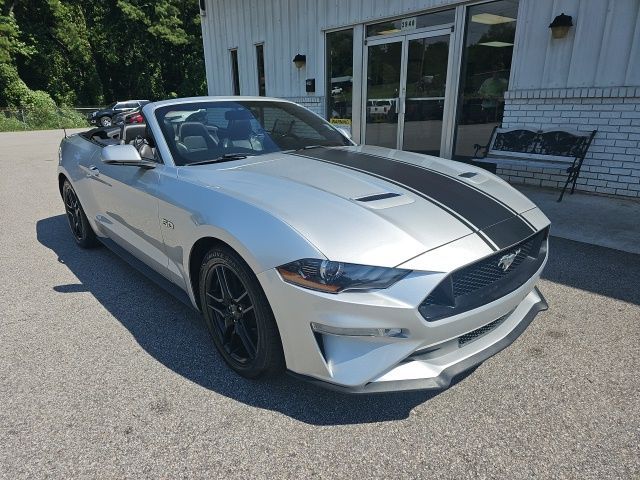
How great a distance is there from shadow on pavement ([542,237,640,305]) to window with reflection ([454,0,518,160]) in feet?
11.5

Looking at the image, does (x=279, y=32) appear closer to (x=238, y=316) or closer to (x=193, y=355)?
(x=193, y=355)

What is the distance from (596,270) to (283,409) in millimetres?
3028

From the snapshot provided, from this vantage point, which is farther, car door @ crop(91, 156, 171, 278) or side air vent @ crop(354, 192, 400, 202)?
car door @ crop(91, 156, 171, 278)

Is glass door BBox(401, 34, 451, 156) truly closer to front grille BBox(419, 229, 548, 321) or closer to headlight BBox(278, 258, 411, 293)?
front grille BBox(419, 229, 548, 321)

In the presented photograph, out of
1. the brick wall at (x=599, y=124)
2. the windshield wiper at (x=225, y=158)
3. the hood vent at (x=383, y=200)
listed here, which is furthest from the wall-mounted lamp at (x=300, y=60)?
the hood vent at (x=383, y=200)

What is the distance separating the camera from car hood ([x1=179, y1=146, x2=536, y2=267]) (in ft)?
6.23

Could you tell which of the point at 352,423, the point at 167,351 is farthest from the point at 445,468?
the point at 167,351

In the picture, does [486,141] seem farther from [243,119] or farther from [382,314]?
[382,314]

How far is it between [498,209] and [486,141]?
5.57 meters

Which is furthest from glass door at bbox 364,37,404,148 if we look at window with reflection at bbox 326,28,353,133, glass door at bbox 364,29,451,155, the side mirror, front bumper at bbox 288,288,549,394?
front bumper at bbox 288,288,549,394

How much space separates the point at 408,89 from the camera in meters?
8.12

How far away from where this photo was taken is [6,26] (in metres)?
25.0

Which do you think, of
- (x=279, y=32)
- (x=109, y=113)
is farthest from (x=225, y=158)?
(x=109, y=113)

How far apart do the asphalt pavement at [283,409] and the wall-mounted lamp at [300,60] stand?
323 inches
